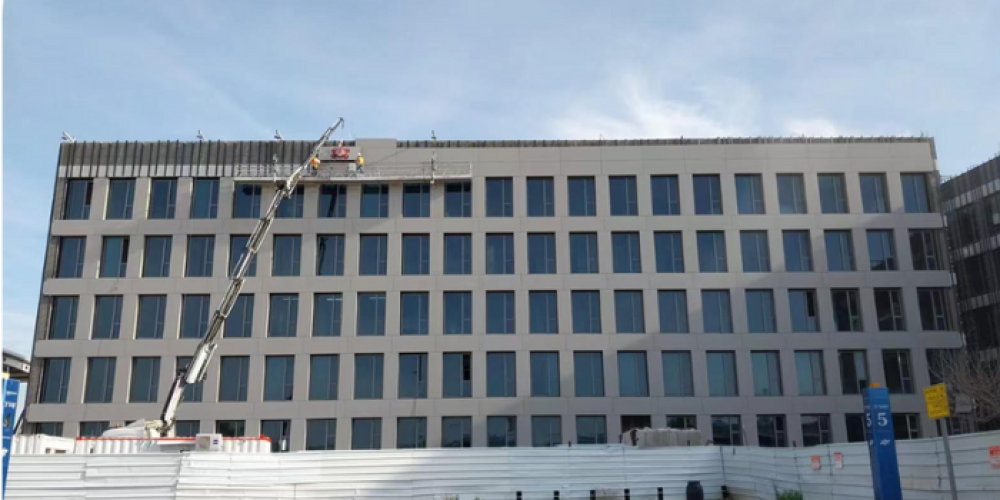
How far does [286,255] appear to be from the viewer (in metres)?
49.4

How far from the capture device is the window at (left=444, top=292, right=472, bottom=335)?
48.3 meters

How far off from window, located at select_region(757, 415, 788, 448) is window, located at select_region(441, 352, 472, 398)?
1655 cm

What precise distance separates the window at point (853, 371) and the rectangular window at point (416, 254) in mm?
24625

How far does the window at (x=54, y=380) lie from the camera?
47.2 m

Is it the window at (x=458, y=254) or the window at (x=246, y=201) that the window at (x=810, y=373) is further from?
the window at (x=246, y=201)

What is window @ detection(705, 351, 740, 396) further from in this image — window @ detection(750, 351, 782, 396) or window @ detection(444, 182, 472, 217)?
window @ detection(444, 182, 472, 217)

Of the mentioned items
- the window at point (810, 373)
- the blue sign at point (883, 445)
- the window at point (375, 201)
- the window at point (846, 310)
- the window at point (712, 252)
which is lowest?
the blue sign at point (883, 445)

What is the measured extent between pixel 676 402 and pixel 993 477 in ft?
96.9

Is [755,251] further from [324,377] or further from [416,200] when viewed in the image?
[324,377]

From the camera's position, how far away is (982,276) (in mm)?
55094

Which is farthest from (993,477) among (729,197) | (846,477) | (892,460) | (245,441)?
(729,197)

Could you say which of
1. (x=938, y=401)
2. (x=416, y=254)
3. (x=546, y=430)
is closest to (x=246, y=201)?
(x=416, y=254)

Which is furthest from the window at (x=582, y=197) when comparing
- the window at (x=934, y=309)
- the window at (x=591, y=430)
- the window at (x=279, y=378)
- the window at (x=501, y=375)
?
the window at (x=934, y=309)

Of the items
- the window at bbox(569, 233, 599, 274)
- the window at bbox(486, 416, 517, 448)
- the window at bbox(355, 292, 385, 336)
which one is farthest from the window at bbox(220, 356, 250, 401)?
the window at bbox(569, 233, 599, 274)
